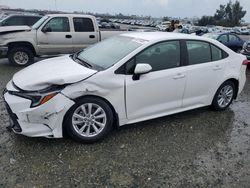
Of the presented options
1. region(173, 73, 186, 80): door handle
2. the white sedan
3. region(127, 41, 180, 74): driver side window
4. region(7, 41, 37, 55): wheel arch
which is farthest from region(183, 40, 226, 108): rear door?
region(7, 41, 37, 55): wheel arch

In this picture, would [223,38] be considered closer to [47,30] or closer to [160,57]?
[47,30]

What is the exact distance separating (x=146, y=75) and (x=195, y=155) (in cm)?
133

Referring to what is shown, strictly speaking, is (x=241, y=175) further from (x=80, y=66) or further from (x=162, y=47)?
(x=80, y=66)

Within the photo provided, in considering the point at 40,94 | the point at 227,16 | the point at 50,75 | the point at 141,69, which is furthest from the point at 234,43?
the point at 227,16

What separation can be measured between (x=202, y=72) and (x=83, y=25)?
6032 millimetres

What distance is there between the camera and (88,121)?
3635 mm

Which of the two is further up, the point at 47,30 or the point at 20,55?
the point at 47,30

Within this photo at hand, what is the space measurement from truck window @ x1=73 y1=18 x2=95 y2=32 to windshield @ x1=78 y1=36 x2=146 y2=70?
15.9ft

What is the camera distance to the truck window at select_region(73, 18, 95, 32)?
9.27 m

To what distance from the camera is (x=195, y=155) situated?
3531mm

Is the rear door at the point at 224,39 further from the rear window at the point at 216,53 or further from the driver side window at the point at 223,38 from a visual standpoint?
the rear window at the point at 216,53

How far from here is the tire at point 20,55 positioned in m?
8.66

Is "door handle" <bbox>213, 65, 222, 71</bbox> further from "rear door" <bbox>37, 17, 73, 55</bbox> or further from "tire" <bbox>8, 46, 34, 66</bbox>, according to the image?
"tire" <bbox>8, 46, 34, 66</bbox>

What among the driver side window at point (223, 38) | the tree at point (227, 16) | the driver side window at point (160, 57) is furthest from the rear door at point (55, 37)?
the tree at point (227, 16)
